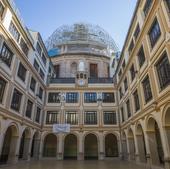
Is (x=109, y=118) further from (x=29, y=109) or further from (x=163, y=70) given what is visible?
(x=163, y=70)

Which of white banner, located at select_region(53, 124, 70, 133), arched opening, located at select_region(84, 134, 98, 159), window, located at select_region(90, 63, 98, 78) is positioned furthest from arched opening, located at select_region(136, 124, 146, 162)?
window, located at select_region(90, 63, 98, 78)

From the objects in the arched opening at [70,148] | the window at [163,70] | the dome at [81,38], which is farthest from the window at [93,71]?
the window at [163,70]

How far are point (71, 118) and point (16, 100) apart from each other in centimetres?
1078

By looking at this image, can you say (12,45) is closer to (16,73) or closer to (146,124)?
(16,73)

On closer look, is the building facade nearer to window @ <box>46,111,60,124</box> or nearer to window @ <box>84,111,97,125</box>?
window @ <box>46,111,60,124</box>

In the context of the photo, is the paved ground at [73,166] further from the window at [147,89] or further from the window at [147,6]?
the window at [147,6]

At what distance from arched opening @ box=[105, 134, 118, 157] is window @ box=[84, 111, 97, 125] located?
403 centimetres

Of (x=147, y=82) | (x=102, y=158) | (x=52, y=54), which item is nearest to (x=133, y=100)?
(x=147, y=82)

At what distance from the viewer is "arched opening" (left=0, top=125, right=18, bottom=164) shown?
645 inches

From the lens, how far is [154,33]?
1317cm

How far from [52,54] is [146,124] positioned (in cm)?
2985

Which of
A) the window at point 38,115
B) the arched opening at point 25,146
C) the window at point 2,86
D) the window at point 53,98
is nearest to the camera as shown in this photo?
the window at point 2,86

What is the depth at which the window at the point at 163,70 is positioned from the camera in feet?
36.5

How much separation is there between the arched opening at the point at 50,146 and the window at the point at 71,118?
437cm
